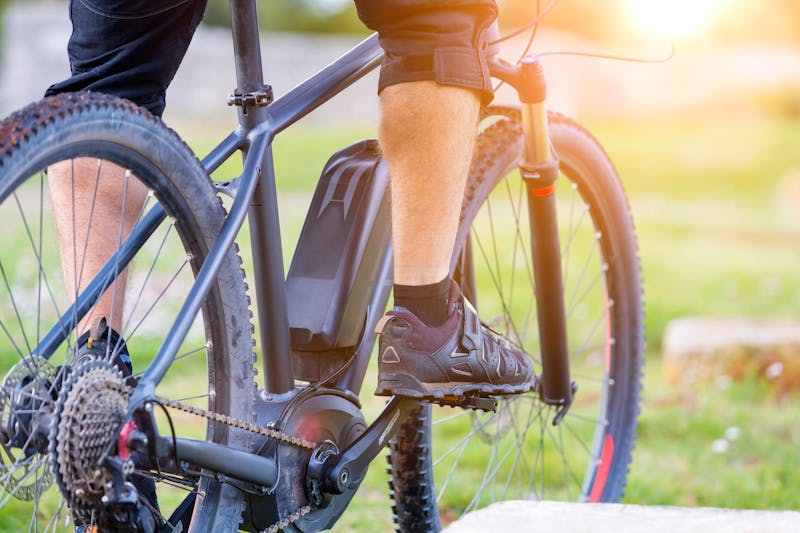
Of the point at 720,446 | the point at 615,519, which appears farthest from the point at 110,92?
the point at 720,446

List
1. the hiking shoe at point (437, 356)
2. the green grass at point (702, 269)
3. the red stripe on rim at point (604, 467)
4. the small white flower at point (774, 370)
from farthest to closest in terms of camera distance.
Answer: the small white flower at point (774, 370) → the green grass at point (702, 269) → the red stripe on rim at point (604, 467) → the hiking shoe at point (437, 356)

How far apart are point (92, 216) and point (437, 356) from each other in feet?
2.03

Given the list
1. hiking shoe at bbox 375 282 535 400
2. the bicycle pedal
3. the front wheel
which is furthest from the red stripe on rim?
hiking shoe at bbox 375 282 535 400

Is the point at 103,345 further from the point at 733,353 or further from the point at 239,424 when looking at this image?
the point at 733,353

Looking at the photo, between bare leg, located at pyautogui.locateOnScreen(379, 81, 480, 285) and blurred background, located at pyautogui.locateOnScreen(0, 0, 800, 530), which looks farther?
blurred background, located at pyautogui.locateOnScreen(0, 0, 800, 530)

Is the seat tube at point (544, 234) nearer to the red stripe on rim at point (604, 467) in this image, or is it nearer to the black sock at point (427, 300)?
the red stripe on rim at point (604, 467)

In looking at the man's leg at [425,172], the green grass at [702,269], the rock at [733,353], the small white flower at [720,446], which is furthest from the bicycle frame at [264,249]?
the rock at [733,353]

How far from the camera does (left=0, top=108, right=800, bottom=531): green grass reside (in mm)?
3311

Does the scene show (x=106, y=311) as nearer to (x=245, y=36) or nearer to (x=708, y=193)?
(x=245, y=36)

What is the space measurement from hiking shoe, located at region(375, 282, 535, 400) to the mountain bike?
54 mm

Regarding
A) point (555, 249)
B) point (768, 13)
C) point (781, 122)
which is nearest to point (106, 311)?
point (555, 249)

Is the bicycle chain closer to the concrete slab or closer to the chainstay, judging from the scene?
the chainstay

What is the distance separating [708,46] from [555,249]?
54.2 ft

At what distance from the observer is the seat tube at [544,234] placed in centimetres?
237
